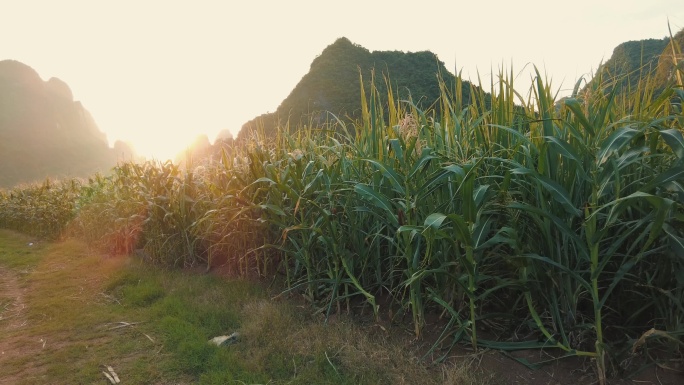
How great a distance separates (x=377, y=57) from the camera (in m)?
37.3

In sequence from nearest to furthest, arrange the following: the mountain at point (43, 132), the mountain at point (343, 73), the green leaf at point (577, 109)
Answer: the green leaf at point (577, 109), the mountain at point (343, 73), the mountain at point (43, 132)

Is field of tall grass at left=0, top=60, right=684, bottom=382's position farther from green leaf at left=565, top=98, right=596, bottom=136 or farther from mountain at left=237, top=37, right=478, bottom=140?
mountain at left=237, top=37, right=478, bottom=140

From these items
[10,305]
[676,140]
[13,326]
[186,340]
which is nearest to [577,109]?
[676,140]

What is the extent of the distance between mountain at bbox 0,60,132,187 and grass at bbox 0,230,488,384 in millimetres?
50484

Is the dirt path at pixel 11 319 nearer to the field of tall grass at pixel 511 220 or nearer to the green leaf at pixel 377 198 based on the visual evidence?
the field of tall grass at pixel 511 220

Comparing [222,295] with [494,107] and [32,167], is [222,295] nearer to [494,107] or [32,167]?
[494,107]

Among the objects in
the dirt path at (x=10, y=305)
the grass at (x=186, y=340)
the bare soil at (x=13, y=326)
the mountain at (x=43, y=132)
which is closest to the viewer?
the grass at (x=186, y=340)

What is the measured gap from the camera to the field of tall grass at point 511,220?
7.20 ft

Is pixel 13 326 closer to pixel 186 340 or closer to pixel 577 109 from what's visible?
pixel 186 340

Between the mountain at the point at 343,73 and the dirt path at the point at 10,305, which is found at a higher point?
the mountain at the point at 343,73

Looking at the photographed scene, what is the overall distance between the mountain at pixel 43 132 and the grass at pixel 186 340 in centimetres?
5048

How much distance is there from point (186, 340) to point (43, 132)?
78670 millimetres

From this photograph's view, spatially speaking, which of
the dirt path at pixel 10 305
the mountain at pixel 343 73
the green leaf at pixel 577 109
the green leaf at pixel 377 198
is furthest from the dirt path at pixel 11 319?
the mountain at pixel 343 73

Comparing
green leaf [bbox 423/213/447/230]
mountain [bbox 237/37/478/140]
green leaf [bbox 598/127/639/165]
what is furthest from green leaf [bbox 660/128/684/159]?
mountain [bbox 237/37/478/140]
